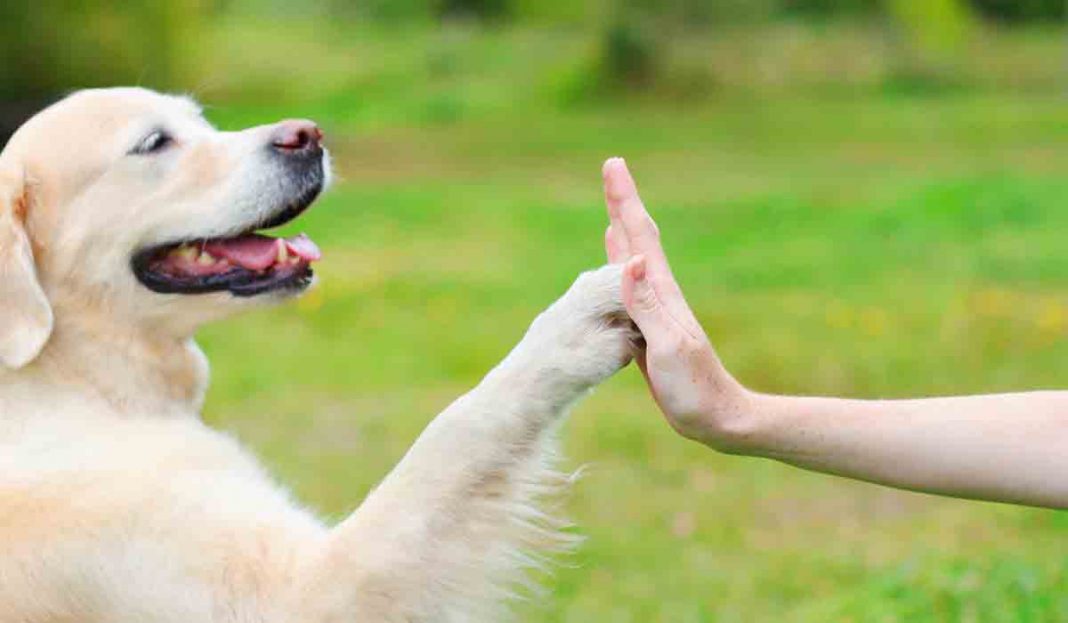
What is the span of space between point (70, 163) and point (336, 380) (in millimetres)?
5614

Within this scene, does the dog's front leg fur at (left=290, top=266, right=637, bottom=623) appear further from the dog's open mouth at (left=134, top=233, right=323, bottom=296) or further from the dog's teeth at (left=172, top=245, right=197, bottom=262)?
the dog's teeth at (left=172, top=245, right=197, bottom=262)

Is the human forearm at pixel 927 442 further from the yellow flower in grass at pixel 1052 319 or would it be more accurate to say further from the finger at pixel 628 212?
the yellow flower in grass at pixel 1052 319

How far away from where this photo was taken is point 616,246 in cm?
360

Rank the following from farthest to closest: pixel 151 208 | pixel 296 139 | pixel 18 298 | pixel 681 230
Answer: pixel 681 230 < pixel 296 139 < pixel 151 208 < pixel 18 298

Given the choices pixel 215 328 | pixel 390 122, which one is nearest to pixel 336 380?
pixel 215 328

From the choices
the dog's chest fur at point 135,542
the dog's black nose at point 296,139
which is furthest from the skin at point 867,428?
the dog's black nose at point 296,139

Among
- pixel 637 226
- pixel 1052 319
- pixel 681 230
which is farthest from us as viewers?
pixel 681 230

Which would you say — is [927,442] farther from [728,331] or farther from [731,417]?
[728,331]

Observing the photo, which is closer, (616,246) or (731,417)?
(731,417)

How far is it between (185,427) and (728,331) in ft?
21.7

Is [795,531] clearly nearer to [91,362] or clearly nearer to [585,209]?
[91,362]

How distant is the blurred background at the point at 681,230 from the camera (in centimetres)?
635

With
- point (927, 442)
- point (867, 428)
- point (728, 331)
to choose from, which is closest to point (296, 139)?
point (867, 428)

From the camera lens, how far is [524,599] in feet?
11.2
